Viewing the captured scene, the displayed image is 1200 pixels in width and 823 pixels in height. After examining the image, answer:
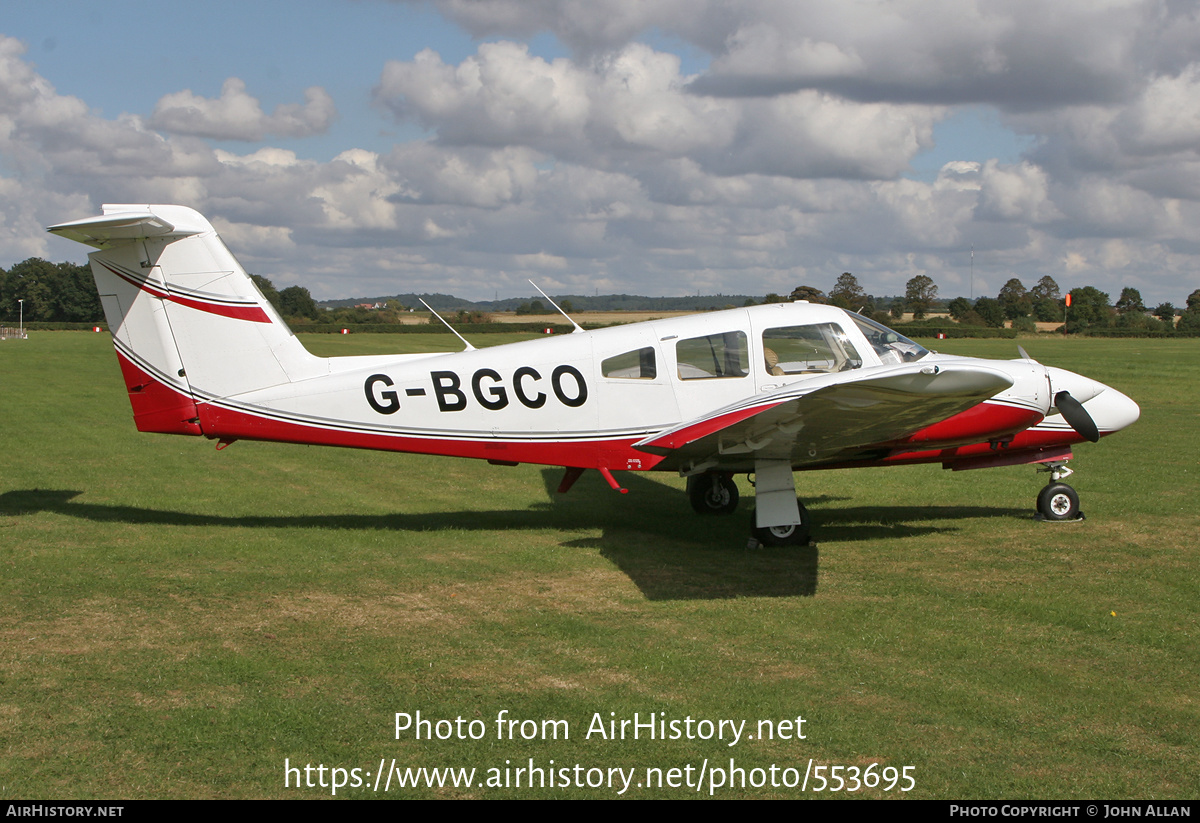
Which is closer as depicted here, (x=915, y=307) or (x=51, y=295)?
(x=915, y=307)

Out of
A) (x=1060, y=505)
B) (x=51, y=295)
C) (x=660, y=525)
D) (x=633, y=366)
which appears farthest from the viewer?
(x=51, y=295)

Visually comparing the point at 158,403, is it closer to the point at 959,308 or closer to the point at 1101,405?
the point at 1101,405

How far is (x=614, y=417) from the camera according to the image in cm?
904

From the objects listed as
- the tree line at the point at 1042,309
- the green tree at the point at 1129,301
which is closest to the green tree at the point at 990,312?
the tree line at the point at 1042,309

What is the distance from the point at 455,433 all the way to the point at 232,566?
2.42 m

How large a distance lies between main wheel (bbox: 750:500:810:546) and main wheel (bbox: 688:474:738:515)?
6.27ft

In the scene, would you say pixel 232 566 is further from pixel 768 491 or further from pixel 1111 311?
pixel 1111 311

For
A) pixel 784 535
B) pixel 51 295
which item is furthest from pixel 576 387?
pixel 51 295

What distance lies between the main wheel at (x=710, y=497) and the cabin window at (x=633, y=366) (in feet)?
7.22

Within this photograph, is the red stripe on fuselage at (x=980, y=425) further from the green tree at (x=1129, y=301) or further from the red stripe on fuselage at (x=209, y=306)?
the green tree at (x=1129, y=301)

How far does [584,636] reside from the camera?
20.4ft

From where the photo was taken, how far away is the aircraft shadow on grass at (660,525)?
7.79m

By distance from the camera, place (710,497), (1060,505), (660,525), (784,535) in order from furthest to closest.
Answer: (710,497) < (660,525) < (1060,505) < (784,535)

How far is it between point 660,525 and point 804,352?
2.64 m
